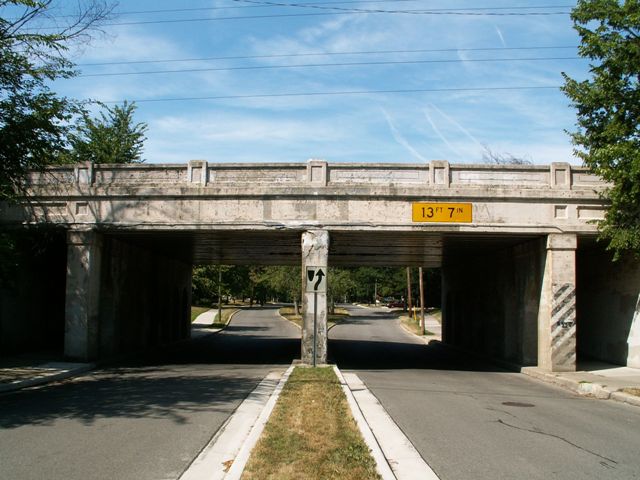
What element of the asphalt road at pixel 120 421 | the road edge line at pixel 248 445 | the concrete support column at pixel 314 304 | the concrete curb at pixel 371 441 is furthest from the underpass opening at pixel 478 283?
the road edge line at pixel 248 445

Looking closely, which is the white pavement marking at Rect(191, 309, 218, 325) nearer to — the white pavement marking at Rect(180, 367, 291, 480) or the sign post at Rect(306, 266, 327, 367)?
the sign post at Rect(306, 266, 327, 367)

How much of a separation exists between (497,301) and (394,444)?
16533mm

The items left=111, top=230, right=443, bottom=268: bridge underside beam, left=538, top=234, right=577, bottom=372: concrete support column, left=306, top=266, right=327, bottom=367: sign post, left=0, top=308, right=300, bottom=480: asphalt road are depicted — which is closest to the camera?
left=0, top=308, right=300, bottom=480: asphalt road

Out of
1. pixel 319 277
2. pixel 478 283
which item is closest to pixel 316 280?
pixel 319 277

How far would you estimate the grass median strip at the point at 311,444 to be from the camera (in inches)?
241

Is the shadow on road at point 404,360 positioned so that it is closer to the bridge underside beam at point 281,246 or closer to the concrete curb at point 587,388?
the concrete curb at point 587,388

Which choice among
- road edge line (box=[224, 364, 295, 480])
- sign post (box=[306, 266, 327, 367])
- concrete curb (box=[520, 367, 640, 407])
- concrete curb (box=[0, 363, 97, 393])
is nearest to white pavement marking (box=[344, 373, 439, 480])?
road edge line (box=[224, 364, 295, 480])

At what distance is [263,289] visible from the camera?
86188 millimetres

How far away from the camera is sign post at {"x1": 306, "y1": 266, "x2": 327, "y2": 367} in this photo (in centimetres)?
1731

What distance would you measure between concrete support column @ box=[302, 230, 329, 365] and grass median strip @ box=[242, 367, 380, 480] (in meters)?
6.34

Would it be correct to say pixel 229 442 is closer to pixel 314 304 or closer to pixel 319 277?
pixel 319 277

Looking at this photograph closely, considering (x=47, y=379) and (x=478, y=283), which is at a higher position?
(x=478, y=283)

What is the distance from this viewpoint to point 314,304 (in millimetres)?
17781

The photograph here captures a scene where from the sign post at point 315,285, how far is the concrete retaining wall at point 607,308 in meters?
9.44
